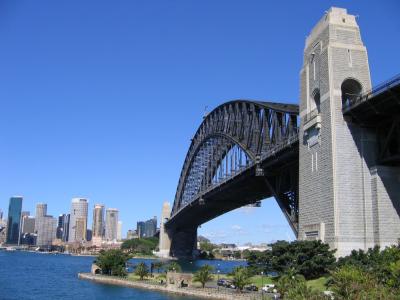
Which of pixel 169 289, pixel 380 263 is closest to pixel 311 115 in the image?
pixel 380 263

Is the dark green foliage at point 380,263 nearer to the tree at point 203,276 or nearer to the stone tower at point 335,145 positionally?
the stone tower at point 335,145

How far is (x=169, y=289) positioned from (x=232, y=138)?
4102 cm

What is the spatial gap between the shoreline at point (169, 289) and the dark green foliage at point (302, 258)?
465 centimetres

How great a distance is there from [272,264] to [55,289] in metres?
35.3

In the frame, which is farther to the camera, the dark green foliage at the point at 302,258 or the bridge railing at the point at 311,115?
the bridge railing at the point at 311,115

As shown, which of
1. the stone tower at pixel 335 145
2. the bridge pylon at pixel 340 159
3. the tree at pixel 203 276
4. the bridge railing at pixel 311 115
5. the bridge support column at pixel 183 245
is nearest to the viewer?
the bridge pylon at pixel 340 159

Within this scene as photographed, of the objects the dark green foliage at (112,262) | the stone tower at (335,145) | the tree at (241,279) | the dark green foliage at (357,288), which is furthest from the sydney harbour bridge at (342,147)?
the dark green foliage at (112,262)

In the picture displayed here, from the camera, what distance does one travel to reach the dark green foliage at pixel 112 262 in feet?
298

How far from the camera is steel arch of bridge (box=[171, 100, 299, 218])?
7844cm

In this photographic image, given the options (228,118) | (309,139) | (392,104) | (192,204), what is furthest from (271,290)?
(192,204)

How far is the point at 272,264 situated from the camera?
55.6 m

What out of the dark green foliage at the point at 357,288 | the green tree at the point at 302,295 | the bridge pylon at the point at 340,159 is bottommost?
the green tree at the point at 302,295

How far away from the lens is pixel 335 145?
50750 mm

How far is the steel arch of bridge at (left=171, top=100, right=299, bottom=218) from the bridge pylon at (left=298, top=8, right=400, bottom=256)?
11.3 metres
